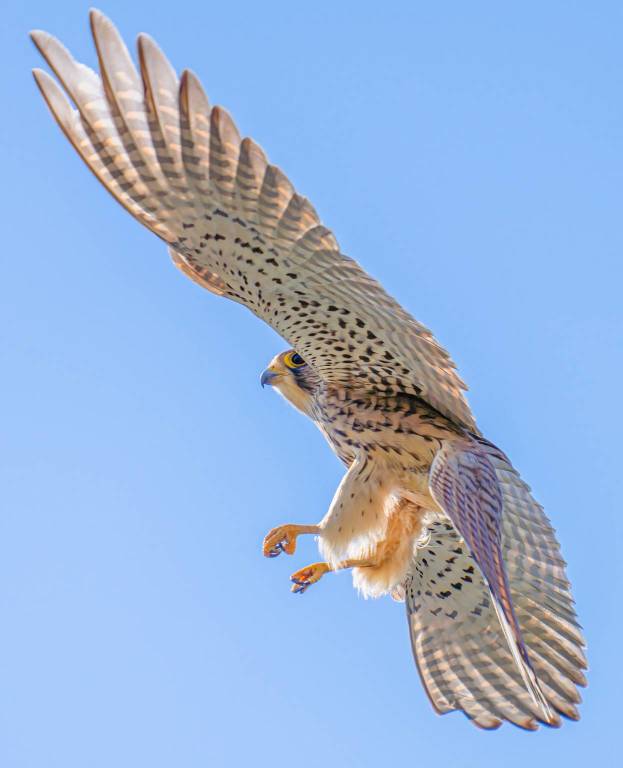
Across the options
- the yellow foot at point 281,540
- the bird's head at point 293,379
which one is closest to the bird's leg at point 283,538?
the yellow foot at point 281,540

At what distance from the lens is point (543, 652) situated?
27.8 ft

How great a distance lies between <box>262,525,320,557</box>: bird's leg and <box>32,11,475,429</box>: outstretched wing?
3.52 ft

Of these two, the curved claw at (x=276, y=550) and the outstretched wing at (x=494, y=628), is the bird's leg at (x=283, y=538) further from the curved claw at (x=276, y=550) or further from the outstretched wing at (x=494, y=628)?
the outstretched wing at (x=494, y=628)

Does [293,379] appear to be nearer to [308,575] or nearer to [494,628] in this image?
[308,575]

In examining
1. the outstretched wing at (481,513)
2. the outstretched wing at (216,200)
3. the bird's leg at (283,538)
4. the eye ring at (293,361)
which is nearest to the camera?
the outstretched wing at (481,513)

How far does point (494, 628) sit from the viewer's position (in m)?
8.71

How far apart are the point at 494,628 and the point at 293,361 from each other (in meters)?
1.92

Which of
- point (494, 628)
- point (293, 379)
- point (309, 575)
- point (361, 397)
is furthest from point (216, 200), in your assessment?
point (494, 628)

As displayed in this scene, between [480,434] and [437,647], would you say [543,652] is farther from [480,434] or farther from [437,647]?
[480,434]

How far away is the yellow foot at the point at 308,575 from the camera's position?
8156mm

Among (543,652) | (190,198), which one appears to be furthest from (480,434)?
(190,198)

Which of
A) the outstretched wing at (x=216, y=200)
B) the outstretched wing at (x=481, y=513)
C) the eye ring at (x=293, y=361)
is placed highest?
the eye ring at (x=293, y=361)

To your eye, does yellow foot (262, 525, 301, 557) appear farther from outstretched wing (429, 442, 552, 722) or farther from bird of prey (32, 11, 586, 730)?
outstretched wing (429, 442, 552, 722)

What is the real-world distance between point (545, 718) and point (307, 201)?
11.0 feet
